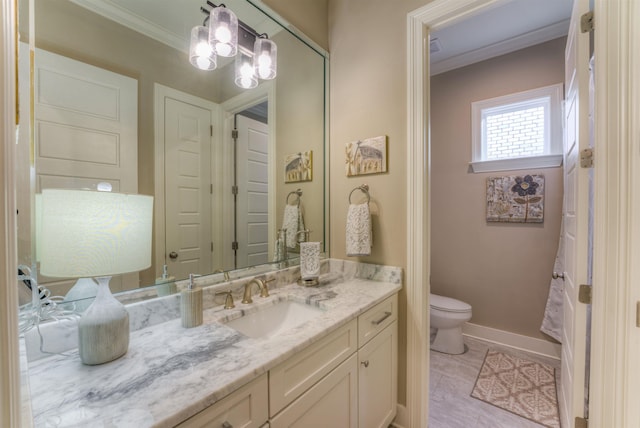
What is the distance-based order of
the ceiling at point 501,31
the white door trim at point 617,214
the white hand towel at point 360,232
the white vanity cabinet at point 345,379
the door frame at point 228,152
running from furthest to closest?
the ceiling at point 501,31
the white hand towel at point 360,232
the door frame at point 228,152
the white door trim at point 617,214
the white vanity cabinet at point 345,379

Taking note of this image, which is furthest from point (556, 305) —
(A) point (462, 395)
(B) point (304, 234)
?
(B) point (304, 234)

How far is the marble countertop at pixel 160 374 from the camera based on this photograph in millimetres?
552

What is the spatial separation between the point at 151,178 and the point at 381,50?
4.87 ft

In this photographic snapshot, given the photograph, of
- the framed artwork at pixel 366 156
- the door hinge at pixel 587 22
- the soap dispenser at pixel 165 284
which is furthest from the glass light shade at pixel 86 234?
the door hinge at pixel 587 22

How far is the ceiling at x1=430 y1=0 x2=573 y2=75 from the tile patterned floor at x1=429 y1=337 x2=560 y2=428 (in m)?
2.53

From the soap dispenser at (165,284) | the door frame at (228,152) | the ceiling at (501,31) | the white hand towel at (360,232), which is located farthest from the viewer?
the ceiling at (501,31)

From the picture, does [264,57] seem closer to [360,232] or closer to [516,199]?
[360,232]

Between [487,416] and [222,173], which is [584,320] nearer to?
[487,416]

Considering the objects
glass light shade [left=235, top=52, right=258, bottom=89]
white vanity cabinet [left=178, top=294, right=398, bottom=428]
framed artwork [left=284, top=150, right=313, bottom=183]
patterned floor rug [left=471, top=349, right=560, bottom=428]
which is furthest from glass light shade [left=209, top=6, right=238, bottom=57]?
patterned floor rug [left=471, top=349, right=560, bottom=428]

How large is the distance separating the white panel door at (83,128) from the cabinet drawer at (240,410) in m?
0.62

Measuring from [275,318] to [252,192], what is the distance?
0.69m

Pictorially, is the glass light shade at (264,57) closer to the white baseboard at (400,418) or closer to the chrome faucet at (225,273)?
the chrome faucet at (225,273)

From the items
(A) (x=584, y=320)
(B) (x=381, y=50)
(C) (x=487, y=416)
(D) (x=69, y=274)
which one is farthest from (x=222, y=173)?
(C) (x=487, y=416)

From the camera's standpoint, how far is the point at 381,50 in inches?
63.9
